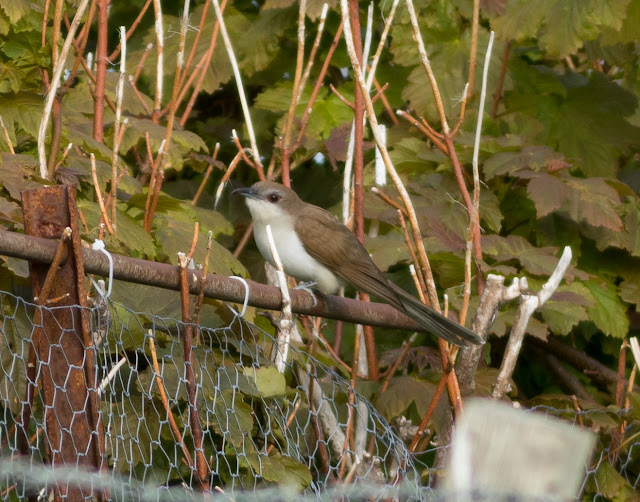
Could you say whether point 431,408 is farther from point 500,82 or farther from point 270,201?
point 500,82

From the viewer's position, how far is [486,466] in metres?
1.75

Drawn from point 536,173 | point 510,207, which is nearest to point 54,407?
point 536,173

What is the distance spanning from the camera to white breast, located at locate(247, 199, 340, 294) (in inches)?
152

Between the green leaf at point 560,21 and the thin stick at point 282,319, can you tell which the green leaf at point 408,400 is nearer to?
the thin stick at point 282,319

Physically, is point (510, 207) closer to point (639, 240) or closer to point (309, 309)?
point (639, 240)

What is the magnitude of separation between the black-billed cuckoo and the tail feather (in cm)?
12

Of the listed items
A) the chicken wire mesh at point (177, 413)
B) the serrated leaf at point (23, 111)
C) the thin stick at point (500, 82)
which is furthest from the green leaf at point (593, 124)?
the serrated leaf at point (23, 111)

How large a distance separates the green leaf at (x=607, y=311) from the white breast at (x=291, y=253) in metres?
1.42

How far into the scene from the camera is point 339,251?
3.82 metres

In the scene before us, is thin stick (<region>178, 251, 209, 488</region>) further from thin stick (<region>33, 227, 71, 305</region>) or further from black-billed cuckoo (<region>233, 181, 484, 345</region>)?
black-billed cuckoo (<region>233, 181, 484, 345</region>)

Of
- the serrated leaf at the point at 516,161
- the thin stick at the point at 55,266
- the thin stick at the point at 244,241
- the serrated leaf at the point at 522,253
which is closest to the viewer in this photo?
the thin stick at the point at 55,266

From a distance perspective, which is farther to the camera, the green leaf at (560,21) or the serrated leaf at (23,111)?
the green leaf at (560,21)

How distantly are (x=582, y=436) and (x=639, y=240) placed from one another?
3.14 metres

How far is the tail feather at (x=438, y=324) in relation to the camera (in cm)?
331
